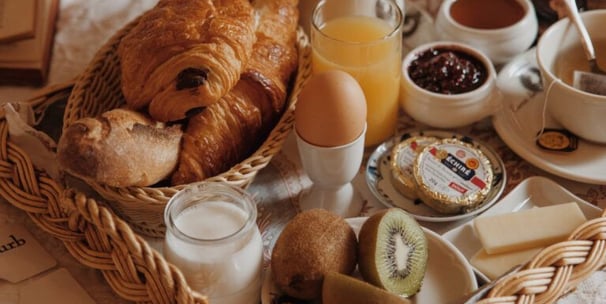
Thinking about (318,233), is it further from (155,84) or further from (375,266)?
(155,84)

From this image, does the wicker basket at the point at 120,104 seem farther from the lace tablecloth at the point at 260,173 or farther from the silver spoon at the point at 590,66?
the silver spoon at the point at 590,66

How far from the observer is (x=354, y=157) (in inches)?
42.3

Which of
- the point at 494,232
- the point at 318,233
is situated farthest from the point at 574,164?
the point at 318,233

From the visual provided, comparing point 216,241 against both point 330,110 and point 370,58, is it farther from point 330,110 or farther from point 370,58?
point 370,58

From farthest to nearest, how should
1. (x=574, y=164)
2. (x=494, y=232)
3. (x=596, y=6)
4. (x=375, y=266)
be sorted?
1. (x=596, y=6)
2. (x=574, y=164)
3. (x=494, y=232)
4. (x=375, y=266)

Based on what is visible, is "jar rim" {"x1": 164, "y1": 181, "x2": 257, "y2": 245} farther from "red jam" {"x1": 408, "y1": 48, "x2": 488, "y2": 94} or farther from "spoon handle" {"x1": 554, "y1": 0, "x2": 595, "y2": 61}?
"spoon handle" {"x1": 554, "y1": 0, "x2": 595, "y2": 61}

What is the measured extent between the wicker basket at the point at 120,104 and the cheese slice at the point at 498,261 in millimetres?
305

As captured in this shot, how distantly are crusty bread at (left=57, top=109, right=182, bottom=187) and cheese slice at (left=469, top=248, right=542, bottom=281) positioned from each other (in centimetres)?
42

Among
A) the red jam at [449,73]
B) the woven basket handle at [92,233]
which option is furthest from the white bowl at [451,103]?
the woven basket handle at [92,233]

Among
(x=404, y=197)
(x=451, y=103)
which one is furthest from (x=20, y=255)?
(x=451, y=103)

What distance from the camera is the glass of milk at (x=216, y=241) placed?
2.95 ft

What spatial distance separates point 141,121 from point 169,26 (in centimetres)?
14

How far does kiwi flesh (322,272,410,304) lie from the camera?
0.86m

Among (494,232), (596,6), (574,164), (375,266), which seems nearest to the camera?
(375,266)
